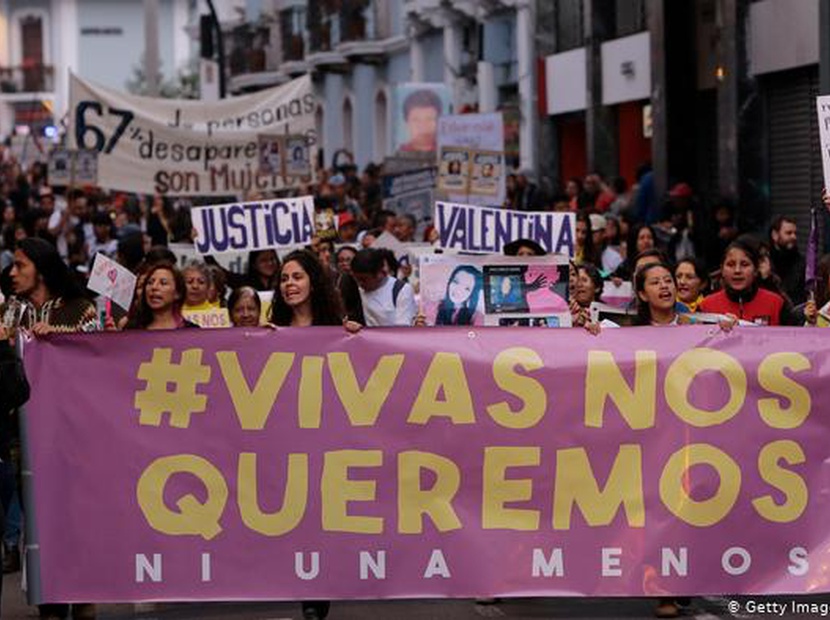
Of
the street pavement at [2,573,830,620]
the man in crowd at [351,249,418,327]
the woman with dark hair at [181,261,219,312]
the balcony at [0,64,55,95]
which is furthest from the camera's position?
the balcony at [0,64,55,95]

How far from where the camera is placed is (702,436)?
1008 centimetres

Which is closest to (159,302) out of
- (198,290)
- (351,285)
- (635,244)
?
(351,285)

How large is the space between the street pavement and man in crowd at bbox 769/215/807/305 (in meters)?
6.22

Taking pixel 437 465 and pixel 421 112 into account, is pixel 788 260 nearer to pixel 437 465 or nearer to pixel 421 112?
pixel 437 465

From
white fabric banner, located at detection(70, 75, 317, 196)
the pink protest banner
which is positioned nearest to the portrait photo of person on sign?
white fabric banner, located at detection(70, 75, 317, 196)

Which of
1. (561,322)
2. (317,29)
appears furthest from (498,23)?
(561,322)

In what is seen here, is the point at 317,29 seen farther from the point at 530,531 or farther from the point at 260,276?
the point at 530,531

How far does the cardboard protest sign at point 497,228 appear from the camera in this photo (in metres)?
15.3

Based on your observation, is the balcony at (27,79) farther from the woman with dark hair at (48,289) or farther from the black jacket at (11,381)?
the black jacket at (11,381)

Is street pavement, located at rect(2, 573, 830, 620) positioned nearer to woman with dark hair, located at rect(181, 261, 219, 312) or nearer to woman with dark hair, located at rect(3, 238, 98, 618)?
woman with dark hair, located at rect(3, 238, 98, 618)

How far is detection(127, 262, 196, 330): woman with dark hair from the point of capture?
35.4 feet

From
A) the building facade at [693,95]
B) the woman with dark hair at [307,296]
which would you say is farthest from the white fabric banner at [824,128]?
the building facade at [693,95]

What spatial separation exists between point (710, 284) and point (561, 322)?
5637 mm

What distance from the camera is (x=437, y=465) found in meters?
10.1
